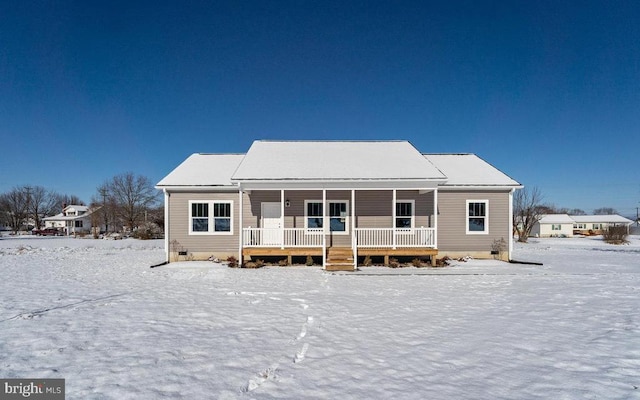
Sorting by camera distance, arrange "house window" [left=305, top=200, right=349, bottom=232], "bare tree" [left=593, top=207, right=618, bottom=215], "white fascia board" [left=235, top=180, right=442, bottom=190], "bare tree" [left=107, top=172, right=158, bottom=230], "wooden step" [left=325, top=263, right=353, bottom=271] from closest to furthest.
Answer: "wooden step" [left=325, top=263, right=353, bottom=271], "white fascia board" [left=235, top=180, right=442, bottom=190], "house window" [left=305, top=200, right=349, bottom=232], "bare tree" [left=107, top=172, right=158, bottom=230], "bare tree" [left=593, top=207, right=618, bottom=215]

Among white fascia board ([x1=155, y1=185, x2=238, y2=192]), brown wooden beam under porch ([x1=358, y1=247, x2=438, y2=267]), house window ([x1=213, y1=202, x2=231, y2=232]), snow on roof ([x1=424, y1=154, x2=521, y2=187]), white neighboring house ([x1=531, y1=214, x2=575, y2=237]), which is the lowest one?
white neighboring house ([x1=531, y1=214, x2=575, y2=237])

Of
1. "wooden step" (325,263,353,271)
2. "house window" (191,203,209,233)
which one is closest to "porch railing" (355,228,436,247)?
"wooden step" (325,263,353,271)

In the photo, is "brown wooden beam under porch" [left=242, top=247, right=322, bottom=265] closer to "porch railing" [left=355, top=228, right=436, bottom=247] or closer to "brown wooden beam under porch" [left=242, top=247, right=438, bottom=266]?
"brown wooden beam under porch" [left=242, top=247, right=438, bottom=266]

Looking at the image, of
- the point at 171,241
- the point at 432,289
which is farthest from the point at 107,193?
the point at 432,289

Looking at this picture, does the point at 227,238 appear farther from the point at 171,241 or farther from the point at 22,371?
the point at 22,371

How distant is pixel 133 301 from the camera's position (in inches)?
290

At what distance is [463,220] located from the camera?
14805mm

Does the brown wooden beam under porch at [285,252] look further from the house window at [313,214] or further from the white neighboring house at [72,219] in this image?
the white neighboring house at [72,219]

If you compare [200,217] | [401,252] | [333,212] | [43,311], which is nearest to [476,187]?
[401,252]

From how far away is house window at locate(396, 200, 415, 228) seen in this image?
14492 millimetres

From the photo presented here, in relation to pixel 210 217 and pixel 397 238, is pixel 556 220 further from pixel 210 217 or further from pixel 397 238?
pixel 210 217

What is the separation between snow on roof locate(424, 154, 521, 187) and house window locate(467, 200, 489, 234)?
0.93 metres
